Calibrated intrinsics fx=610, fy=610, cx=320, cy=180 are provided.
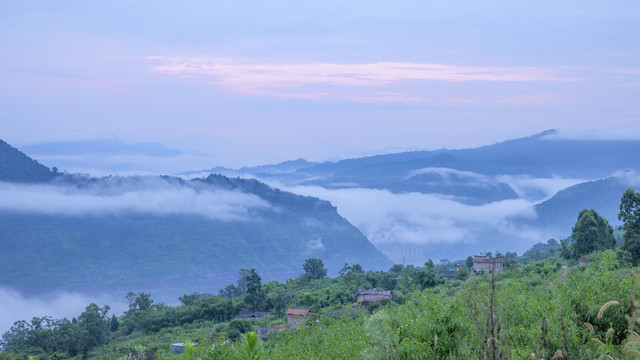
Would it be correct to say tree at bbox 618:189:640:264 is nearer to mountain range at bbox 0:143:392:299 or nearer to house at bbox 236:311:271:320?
house at bbox 236:311:271:320

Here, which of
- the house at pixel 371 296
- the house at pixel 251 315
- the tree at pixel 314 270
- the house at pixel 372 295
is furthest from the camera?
the tree at pixel 314 270

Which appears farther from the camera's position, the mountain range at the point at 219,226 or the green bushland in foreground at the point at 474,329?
the mountain range at the point at 219,226

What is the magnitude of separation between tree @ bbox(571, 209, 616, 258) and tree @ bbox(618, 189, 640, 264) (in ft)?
13.6

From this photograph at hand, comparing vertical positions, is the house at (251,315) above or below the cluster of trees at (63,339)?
above

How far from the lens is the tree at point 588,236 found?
30.1 meters

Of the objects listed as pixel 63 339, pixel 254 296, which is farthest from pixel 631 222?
pixel 63 339

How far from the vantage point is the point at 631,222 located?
2467 cm

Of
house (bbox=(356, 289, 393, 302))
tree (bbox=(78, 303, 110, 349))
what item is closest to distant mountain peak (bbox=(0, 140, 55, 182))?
tree (bbox=(78, 303, 110, 349))

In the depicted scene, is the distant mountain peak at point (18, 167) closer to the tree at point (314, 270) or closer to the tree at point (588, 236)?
the tree at point (314, 270)

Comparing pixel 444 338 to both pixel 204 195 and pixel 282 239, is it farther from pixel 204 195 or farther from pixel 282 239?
pixel 204 195

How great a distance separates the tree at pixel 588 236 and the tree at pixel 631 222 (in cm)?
415

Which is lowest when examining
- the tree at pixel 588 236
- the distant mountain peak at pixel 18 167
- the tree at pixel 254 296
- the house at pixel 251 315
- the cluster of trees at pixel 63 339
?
the cluster of trees at pixel 63 339

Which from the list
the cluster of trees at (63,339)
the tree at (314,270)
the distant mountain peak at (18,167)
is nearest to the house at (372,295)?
the tree at (314,270)

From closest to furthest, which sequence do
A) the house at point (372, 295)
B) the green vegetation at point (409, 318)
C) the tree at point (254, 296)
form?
the green vegetation at point (409, 318) < the house at point (372, 295) < the tree at point (254, 296)
